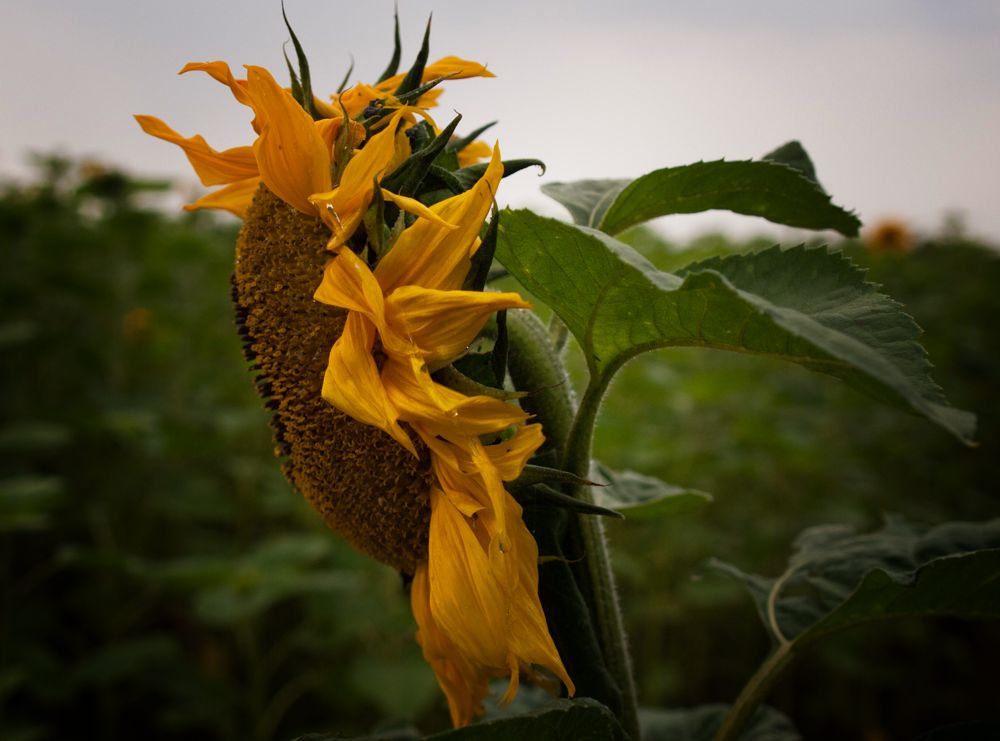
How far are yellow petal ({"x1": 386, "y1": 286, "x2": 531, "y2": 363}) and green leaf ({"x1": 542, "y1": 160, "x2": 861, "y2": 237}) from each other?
187mm

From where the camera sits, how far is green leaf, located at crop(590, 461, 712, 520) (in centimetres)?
75

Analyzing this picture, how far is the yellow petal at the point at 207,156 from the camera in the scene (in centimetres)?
62

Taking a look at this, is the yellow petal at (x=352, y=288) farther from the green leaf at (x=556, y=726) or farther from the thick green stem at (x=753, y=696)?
the thick green stem at (x=753, y=696)

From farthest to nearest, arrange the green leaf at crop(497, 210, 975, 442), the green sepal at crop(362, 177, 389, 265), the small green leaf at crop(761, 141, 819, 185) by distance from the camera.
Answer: the small green leaf at crop(761, 141, 819, 185) < the green sepal at crop(362, 177, 389, 265) < the green leaf at crop(497, 210, 975, 442)

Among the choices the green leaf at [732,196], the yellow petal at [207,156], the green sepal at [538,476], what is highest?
the yellow petal at [207,156]

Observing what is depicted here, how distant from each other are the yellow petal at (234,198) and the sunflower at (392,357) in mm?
66

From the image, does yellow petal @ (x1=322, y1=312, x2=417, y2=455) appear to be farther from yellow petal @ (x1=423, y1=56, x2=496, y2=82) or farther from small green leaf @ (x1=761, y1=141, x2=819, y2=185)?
small green leaf @ (x1=761, y1=141, x2=819, y2=185)

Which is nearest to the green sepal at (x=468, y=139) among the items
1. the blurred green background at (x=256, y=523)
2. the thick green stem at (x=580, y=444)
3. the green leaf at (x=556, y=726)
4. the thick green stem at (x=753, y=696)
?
the thick green stem at (x=580, y=444)

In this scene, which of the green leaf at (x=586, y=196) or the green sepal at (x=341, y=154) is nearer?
the green sepal at (x=341, y=154)

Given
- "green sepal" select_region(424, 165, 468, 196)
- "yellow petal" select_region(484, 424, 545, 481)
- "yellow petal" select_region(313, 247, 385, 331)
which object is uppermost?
"green sepal" select_region(424, 165, 468, 196)

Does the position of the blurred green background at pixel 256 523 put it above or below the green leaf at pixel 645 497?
below

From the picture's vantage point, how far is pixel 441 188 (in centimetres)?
54

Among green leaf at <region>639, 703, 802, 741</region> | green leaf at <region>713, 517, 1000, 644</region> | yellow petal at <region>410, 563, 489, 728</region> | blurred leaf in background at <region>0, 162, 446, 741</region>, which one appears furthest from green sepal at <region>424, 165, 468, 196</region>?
blurred leaf in background at <region>0, 162, 446, 741</region>

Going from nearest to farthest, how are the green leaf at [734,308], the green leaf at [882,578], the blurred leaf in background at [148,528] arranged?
the green leaf at [734,308] → the green leaf at [882,578] → the blurred leaf in background at [148,528]
